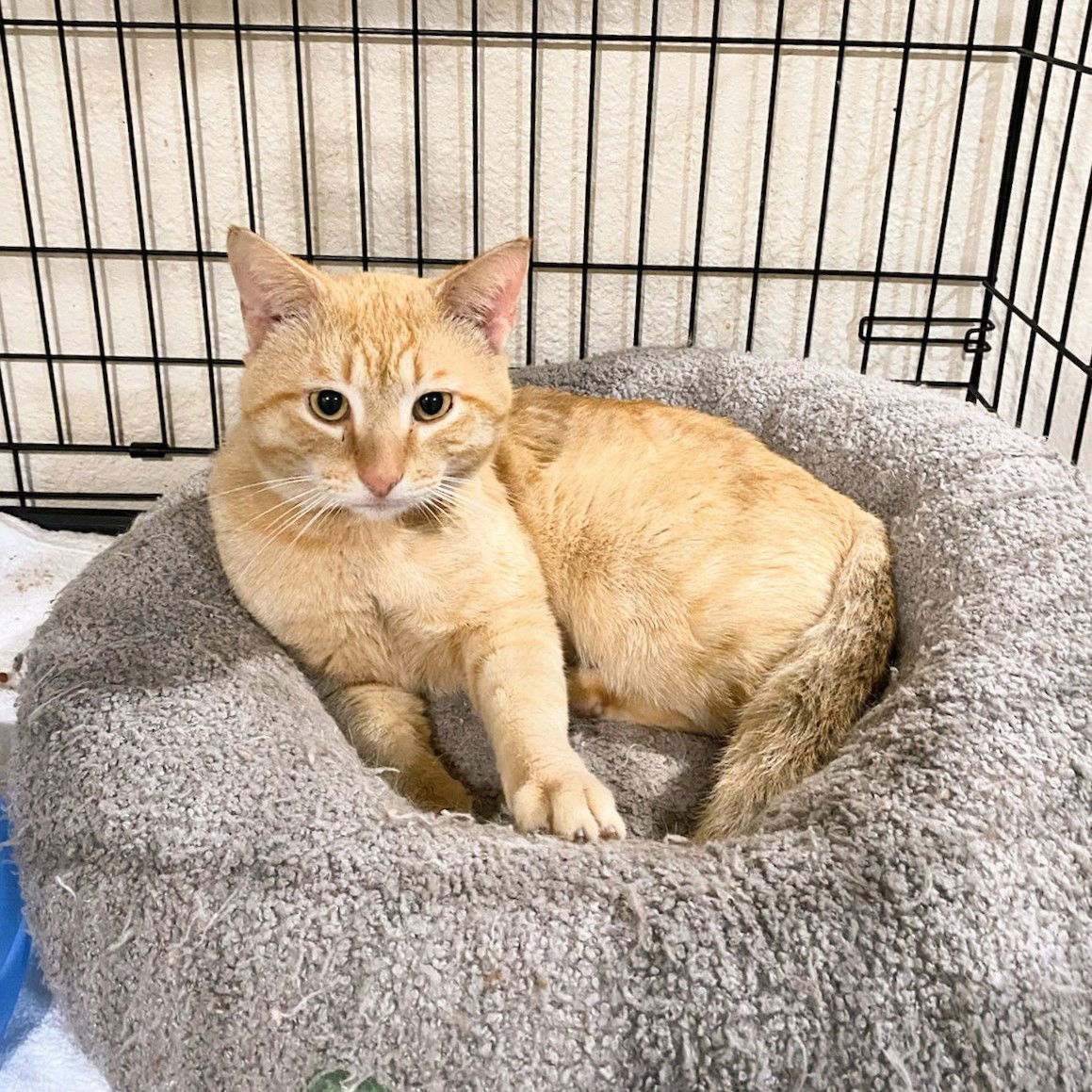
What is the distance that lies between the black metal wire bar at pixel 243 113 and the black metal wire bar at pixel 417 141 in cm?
30

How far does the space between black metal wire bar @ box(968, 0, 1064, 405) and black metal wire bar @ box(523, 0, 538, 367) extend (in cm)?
86

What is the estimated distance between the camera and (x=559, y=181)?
2.02 metres

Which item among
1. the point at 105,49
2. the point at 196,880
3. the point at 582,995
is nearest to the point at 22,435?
the point at 105,49

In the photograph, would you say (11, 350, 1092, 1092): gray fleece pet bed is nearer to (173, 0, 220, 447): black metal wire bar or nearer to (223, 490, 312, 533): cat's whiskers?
(223, 490, 312, 533): cat's whiskers

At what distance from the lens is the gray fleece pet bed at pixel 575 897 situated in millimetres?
792

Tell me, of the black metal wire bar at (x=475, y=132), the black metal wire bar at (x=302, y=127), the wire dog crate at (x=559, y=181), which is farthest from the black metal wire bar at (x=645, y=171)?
the black metal wire bar at (x=302, y=127)

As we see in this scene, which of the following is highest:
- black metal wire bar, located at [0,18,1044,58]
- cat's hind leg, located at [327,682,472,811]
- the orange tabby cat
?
black metal wire bar, located at [0,18,1044,58]

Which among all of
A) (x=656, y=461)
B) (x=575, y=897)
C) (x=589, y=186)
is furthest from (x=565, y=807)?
(x=589, y=186)

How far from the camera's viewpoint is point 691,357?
5.98 ft

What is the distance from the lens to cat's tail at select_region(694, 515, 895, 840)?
1088 millimetres

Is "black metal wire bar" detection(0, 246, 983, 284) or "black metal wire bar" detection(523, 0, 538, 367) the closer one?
"black metal wire bar" detection(523, 0, 538, 367)

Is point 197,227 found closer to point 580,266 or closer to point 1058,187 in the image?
point 580,266

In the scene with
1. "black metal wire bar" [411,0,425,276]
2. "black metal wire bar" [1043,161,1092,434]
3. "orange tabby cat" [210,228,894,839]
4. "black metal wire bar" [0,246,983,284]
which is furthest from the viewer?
"black metal wire bar" [0,246,983,284]

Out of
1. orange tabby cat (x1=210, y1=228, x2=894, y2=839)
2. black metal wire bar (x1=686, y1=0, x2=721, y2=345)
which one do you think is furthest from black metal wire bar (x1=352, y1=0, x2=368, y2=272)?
orange tabby cat (x1=210, y1=228, x2=894, y2=839)
